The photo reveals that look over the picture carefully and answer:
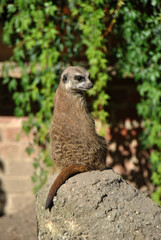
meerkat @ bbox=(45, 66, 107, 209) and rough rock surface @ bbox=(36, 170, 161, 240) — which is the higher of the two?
meerkat @ bbox=(45, 66, 107, 209)

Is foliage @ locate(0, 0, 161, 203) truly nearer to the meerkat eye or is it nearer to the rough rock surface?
the meerkat eye

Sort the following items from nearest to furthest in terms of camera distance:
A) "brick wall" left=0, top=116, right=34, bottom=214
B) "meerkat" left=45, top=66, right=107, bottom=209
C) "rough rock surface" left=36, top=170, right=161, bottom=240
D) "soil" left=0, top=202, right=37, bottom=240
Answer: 1. "rough rock surface" left=36, top=170, right=161, bottom=240
2. "meerkat" left=45, top=66, right=107, bottom=209
3. "soil" left=0, top=202, right=37, bottom=240
4. "brick wall" left=0, top=116, right=34, bottom=214

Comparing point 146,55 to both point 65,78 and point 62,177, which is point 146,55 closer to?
point 65,78

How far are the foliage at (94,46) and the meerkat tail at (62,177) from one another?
1555 millimetres

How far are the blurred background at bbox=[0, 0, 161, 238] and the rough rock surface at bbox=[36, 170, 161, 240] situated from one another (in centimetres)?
171

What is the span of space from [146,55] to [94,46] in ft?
1.93

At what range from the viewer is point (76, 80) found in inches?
106

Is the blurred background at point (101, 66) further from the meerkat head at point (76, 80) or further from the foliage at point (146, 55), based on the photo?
the meerkat head at point (76, 80)

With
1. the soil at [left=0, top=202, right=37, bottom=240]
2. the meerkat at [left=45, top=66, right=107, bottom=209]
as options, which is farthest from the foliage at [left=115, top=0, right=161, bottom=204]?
the meerkat at [left=45, top=66, right=107, bottom=209]

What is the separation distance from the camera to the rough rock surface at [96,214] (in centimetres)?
227

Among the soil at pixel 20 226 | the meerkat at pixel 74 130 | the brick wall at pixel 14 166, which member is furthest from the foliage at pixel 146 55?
the brick wall at pixel 14 166

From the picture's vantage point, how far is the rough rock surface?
227 centimetres

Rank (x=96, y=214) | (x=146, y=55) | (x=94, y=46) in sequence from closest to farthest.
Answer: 1. (x=96, y=214)
2. (x=94, y=46)
3. (x=146, y=55)

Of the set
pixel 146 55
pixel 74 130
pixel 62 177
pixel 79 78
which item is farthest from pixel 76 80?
pixel 146 55
